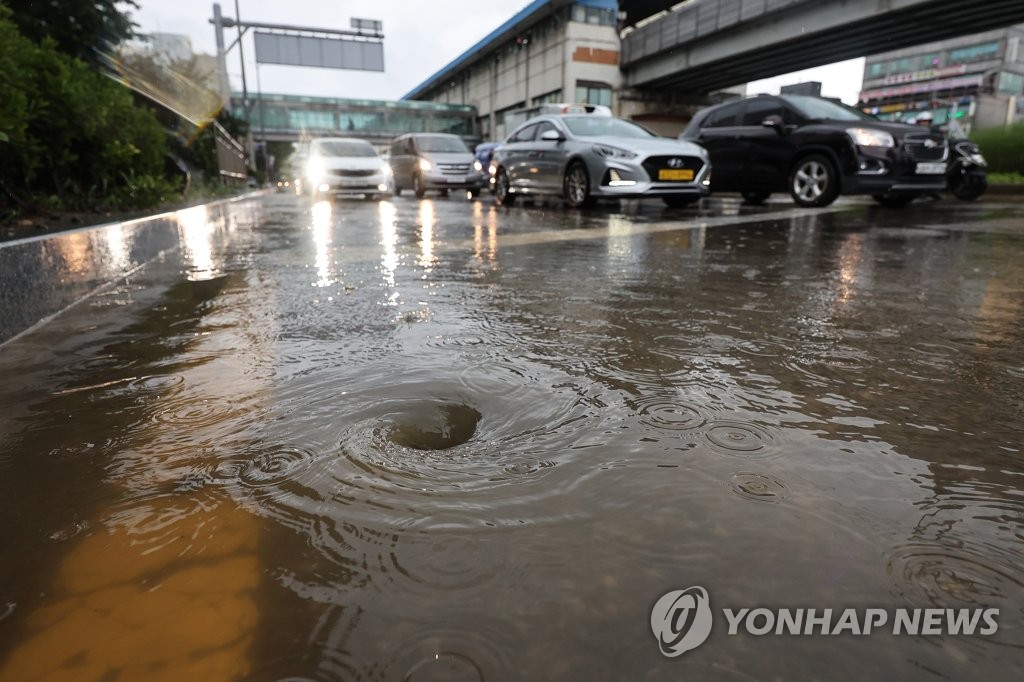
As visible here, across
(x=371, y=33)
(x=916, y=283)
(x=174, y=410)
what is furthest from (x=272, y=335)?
(x=371, y=33)

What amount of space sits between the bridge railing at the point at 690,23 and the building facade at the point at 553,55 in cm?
177

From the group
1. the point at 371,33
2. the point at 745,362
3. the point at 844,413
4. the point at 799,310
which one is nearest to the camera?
the point at 844,413

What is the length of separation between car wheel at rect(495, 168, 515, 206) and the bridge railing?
22054 millimetres

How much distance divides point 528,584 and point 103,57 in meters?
9.61

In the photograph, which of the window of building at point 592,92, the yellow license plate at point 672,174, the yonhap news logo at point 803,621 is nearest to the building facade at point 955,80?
the window of building at point 592,92

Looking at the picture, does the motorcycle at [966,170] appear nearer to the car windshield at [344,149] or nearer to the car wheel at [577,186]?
the car wheel at [577,186]

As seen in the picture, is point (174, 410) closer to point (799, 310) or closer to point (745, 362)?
point (745, 362)

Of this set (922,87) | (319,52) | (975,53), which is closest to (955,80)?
(975,53)

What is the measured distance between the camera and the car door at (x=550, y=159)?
10047mm

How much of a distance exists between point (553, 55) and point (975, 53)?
60.3 meters

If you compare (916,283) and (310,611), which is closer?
(310,611)

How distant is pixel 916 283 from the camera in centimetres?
362

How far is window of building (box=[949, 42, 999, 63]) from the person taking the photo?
225 feet

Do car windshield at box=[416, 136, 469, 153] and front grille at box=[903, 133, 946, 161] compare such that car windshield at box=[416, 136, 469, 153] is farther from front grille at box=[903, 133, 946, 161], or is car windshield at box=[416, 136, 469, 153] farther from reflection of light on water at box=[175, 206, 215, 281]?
front grille at box=[903, 133, 946, 161]
